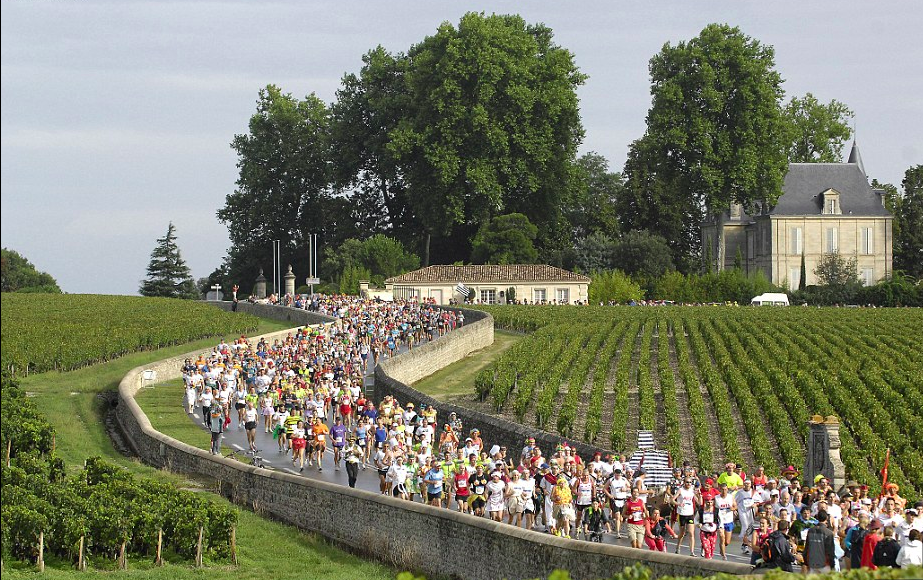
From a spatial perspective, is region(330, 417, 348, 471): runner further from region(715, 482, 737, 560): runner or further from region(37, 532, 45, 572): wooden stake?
region(715, 482, 737, 560): runner

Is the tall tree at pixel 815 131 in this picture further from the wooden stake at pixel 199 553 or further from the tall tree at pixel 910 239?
the wooden stake at pixel 199 553

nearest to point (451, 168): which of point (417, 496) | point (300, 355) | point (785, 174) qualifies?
point (785, 174)

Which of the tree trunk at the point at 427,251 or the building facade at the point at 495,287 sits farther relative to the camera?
the tree trunk at the point at 427,251

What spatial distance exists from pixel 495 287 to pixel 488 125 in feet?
39.5

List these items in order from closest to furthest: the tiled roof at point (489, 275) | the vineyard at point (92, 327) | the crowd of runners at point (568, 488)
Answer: the crowd of runners at point (568, 488)
the vineyard at point (92, 327)
the tiled roof at point (489, 275)

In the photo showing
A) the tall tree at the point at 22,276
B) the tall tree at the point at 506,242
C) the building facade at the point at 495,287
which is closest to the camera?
the building facade at the point at 495,287

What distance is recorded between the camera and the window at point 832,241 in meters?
99.2

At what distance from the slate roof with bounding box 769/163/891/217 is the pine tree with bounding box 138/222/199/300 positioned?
4299cm

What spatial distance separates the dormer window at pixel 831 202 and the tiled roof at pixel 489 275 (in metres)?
22.2

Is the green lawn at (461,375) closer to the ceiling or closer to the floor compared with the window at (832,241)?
closer to the floor

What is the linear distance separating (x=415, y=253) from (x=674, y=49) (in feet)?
76.2

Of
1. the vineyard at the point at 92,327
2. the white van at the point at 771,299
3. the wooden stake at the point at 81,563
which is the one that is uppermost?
the white van at the point at 771,299

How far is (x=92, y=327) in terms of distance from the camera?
60438 mm

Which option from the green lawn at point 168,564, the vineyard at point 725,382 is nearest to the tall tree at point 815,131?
the vineyard at point 725,382
